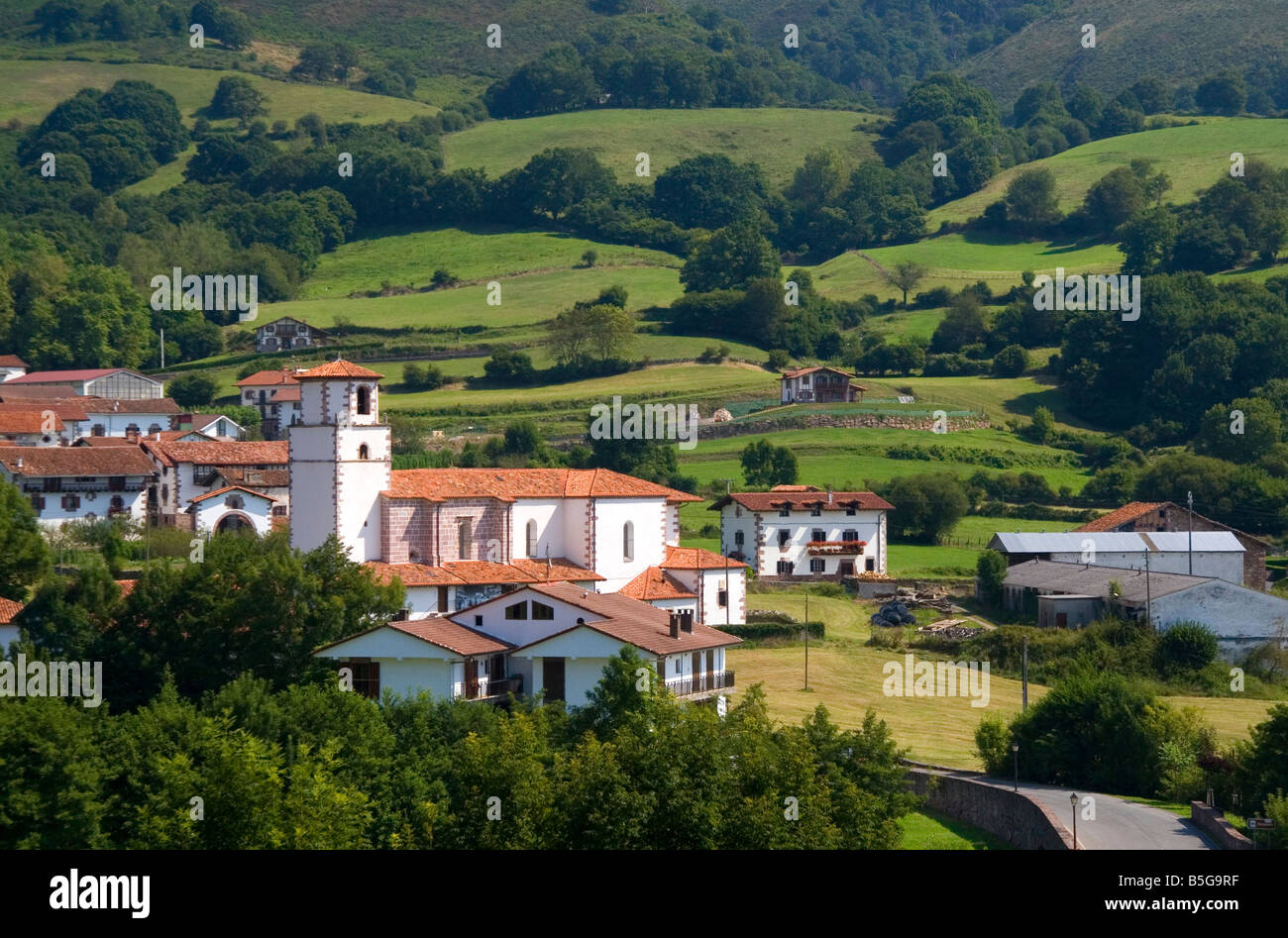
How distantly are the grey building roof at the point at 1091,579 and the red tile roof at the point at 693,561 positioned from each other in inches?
479

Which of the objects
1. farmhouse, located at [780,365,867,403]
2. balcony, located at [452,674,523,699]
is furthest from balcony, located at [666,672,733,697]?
farmhouse, located at [780,365,867,403]

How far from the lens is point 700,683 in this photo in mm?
49938

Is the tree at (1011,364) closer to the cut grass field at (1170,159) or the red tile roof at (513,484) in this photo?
the cut grass field at (1170,159)

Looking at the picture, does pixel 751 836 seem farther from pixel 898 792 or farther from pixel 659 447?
pixel 659 447

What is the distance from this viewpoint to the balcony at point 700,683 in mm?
48500

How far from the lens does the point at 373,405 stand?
60.0 m

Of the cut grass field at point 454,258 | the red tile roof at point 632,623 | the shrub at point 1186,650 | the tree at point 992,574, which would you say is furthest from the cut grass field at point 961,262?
the red tile roof at point 632,623

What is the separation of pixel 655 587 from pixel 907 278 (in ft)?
306

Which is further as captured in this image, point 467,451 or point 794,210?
point 794,210

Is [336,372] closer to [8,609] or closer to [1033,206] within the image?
[8,609]

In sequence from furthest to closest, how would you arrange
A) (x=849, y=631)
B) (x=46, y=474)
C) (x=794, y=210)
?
(x=794, y=210), (x=46, y=474), (x=849, y=631)

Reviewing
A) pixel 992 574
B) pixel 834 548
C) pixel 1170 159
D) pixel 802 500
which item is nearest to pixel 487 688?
pixel 992 574
